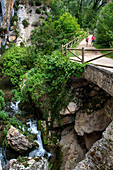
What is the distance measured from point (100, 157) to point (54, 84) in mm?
4824

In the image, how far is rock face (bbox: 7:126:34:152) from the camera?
20.6ft

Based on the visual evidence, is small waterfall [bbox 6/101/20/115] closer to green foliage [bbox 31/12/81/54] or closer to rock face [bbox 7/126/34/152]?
rock face [bbox 7/126/34/152]

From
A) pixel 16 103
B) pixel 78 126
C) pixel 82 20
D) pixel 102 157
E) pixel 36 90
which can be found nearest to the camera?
pixel 102 157

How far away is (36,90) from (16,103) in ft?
12.2

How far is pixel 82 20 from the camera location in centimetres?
2422

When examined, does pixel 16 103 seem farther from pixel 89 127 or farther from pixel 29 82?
pixel 89 127

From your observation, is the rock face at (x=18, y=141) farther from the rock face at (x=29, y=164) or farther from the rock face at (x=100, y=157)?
the rock face at (x=100, y=157)

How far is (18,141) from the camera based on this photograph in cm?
637

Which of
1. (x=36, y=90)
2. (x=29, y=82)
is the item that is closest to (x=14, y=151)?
(x=36, y=90)

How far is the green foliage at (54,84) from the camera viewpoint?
589cm

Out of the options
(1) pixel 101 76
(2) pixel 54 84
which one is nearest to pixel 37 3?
(2) pixel 54 84

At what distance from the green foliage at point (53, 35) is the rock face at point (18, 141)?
7376mm

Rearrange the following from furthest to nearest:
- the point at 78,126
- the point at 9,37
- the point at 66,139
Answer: the point at 9,37
the point at 66,139
the point at 78,126

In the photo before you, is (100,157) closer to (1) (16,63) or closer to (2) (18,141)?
(2) (18,141)
